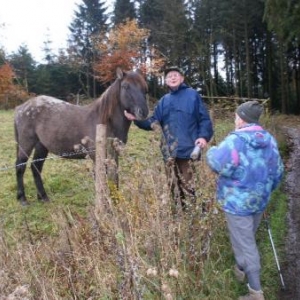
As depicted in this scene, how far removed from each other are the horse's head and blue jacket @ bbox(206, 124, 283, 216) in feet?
6.34

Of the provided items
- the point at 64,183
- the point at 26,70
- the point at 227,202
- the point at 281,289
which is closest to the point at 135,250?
the point at 227,202

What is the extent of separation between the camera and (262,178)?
122 inches

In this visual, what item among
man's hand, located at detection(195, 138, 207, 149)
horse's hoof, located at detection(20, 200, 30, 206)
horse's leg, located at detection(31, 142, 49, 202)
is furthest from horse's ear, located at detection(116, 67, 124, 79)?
horse's hoof, located at detection(20, 200, 30, 206)

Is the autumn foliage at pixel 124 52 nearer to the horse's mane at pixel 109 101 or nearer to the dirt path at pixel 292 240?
the dirt path at pixel 292 240

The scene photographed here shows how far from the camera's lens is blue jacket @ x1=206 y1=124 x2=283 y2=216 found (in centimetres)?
304

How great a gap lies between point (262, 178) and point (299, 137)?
10.9 meters

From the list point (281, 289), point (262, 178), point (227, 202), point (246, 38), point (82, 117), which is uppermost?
point (246, 38)

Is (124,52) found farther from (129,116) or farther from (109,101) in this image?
(129,116)

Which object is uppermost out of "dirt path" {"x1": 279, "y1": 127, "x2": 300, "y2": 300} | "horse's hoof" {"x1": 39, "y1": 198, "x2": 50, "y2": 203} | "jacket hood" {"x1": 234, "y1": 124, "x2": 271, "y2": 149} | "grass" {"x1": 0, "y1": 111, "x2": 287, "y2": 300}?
"jacket hood" {"x1": 234, "y1": 124, "x2": 271, "y2": 149}

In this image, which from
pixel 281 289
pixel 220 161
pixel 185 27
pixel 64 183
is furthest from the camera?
pixel 185 27

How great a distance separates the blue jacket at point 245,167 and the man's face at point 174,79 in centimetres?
130

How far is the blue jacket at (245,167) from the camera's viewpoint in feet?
9.98

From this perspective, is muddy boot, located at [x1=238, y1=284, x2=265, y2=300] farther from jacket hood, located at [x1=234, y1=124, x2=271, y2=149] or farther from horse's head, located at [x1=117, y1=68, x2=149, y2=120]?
horse's head, located at [x1=117, y1=68, x2=149, y2=120]

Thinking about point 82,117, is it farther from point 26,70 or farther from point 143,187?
point 26,70
